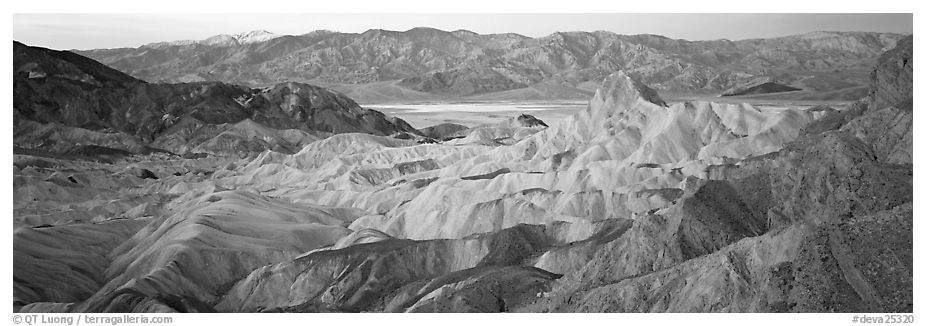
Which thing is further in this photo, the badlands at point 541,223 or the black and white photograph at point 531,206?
the black and white photograph at point 531,206

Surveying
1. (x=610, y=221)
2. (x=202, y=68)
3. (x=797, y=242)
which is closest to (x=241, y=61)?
(x=202, y=68)

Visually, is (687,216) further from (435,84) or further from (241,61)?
(241,61)

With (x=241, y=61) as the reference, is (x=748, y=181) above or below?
below

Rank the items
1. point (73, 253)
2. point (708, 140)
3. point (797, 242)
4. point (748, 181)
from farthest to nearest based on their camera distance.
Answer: point (708, 140)
point (73, 253)
point (748, 181)
point (797, 242)

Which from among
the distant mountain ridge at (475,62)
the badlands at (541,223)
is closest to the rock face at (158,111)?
the distant mountain ridge at (475,62)

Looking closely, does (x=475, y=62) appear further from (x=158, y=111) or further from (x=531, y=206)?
(x=531, y=206)

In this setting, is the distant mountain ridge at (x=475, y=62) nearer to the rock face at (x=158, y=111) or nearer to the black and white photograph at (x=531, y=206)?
the black and white photograph at (x=531, y=206)
